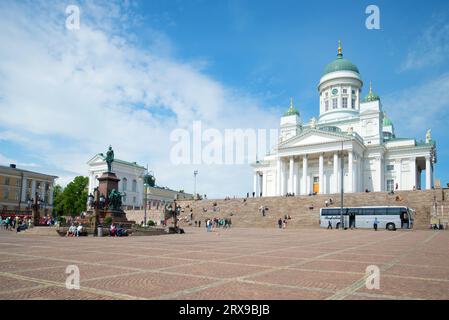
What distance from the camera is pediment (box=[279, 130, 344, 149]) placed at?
66688 mm

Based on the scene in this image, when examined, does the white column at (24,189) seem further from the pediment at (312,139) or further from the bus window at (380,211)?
the bus window at (380,211)

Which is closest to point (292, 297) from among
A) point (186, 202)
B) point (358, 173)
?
point (186, 202)

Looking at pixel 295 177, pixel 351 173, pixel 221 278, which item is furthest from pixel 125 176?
pixel 221 278

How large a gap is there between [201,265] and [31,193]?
8744 cm

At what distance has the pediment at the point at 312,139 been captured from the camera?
66.7 metres

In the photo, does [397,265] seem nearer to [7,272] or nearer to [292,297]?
[292,297]

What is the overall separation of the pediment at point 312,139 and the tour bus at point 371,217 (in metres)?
25.7

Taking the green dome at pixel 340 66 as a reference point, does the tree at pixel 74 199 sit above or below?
below

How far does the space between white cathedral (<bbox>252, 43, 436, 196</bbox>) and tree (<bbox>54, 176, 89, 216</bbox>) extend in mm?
46330

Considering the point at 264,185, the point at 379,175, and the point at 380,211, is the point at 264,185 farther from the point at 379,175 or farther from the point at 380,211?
the point at 380,211

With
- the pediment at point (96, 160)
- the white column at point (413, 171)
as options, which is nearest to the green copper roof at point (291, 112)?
the white column at point (413, 171)

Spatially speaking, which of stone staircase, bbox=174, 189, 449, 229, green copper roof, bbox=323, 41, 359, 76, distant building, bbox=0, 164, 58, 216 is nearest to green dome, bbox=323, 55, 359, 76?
green copper roof, bbox=323, 41, 359, 76

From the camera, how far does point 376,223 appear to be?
3828 centimetres

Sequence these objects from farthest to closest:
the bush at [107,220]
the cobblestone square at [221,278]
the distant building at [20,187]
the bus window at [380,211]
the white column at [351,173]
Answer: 1. the distant building at [20,187]
2. the white column at [351,173]
3. the bus window at [380,211]
4. the bush at [107,220]
5. the cobblestone square at [221,278]
